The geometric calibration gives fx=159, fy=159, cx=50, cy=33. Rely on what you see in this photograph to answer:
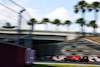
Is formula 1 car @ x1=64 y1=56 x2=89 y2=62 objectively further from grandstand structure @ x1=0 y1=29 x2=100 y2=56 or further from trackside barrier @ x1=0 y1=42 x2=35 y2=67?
trackside barrier @ x1=0 y1=42 x2=35 y2=67

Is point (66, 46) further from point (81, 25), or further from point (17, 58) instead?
point (81, 25)

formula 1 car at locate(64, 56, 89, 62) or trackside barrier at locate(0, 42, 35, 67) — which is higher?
trackside barrier at locate(0, 42, 35, 67)

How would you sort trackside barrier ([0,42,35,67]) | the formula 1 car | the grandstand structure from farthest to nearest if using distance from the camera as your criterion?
the formula 1 car → the grandstand structure → trackside barrier ([0,42,35,67])

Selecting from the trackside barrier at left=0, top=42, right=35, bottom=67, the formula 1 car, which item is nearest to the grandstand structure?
the trackside barrier at left=0, top=42, right=35, bottom=67

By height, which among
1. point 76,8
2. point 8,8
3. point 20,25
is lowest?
point 20,25

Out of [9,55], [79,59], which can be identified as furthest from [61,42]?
[9,55]

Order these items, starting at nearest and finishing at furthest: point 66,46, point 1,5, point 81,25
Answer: point 1,5
point 66,46
point 81,25

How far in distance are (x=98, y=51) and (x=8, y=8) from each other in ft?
83.2

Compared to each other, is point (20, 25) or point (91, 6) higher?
point (91, 6)

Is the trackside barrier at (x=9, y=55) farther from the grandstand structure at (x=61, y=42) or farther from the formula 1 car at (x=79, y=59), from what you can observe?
the formula 1 car at (x=79, y=59)

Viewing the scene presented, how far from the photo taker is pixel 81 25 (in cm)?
6950

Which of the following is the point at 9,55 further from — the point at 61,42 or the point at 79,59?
the point at 61,42

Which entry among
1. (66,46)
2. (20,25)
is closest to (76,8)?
(66,46)

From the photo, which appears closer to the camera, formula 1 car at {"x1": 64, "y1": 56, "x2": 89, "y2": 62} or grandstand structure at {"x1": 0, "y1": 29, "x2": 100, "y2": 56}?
grandstand structure at {"x1": 0, "y1": 29, "x2": 100, "y2": 56}
